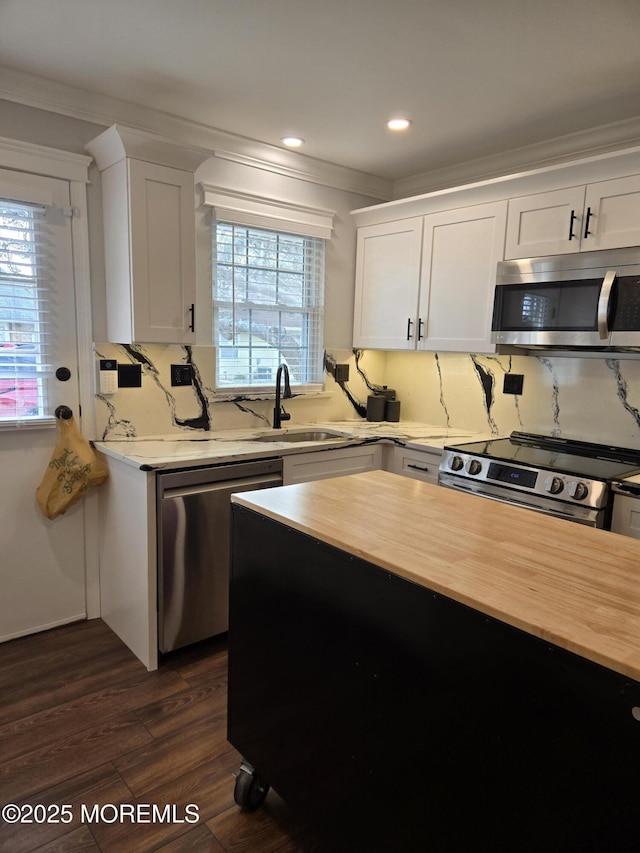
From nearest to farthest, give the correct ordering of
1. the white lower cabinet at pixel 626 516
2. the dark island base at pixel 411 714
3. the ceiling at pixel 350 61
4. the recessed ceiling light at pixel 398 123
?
the dark island base at pixel 411 714
the ceiling at pixel 350 61
the white lower cabinet at pixel 626 516
the recessed ceiling light at pixel 398 123

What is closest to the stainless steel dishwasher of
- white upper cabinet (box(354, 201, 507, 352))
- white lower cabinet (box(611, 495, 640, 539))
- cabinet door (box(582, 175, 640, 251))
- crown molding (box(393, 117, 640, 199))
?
white upper cabinet (box(354, 201, 507, 352))

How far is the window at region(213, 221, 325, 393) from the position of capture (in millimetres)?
3145

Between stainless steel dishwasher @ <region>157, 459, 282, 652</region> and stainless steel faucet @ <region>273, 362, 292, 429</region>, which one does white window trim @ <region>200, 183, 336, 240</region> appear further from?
stainless steel dishwasher @ <region>157, 459, 282, 652</region>

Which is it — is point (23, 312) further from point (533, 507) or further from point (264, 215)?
point (533, 507)

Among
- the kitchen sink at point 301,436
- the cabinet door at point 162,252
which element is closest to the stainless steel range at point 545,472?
the kitchen sink at point 301,436

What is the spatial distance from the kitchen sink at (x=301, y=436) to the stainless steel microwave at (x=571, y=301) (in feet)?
3.68

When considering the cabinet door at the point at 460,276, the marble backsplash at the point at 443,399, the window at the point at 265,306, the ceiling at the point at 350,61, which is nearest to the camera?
the ceiling at the point at 350,61

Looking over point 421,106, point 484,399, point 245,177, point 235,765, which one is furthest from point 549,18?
point 235,765

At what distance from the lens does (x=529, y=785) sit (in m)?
0.99

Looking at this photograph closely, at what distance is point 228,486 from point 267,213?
1678 millimetres

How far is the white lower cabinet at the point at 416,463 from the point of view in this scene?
3.01 metres

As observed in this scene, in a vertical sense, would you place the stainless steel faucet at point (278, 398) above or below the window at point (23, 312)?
below

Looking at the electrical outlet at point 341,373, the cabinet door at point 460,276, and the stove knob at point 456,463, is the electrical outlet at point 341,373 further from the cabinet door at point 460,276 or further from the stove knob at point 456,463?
the stove knob at point 456,463

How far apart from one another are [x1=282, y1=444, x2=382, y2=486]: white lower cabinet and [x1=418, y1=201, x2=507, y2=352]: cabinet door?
746mm
